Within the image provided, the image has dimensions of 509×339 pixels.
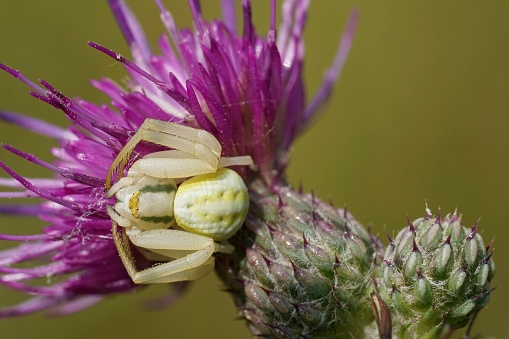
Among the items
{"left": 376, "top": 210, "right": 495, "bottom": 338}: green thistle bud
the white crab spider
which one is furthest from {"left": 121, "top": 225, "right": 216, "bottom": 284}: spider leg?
{"left": 376, "top": 210, "right": 495, "bottom": 338}: green thistle bud

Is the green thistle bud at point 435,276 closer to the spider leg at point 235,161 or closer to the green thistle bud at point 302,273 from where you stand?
the green thistle bud at point 302,273

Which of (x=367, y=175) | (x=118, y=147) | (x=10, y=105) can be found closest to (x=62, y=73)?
(x=10, y=105)

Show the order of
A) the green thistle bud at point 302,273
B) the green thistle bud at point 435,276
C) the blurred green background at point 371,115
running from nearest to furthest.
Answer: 1. the green thistle bud at point 435,276
2. the green thistle bud at point 302,273
3. the blurred green background at point 371,115

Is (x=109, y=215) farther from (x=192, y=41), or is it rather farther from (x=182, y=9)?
(x=182, y=9)

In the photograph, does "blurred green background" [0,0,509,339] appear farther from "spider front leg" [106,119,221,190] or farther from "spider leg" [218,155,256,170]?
"spider front leg" [106,119,221,190]

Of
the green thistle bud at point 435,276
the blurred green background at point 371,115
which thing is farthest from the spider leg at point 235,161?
the blurred green background at point 371,115

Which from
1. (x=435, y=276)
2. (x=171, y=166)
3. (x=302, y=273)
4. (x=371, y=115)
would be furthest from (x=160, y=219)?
(x=371, y=115)
